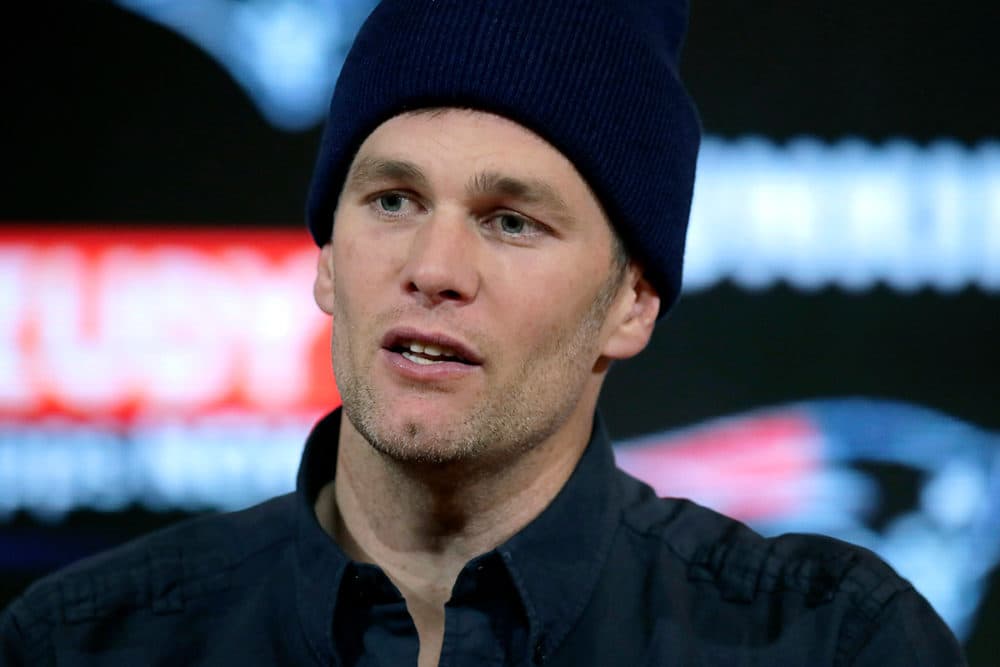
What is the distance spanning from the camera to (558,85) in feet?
4.83

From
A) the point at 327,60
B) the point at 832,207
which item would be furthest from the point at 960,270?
the point at 327,60

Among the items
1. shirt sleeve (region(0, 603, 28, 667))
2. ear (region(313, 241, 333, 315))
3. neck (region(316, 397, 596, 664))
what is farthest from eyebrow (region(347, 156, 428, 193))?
shirt sleeve (region(0, 603, 28, 667))

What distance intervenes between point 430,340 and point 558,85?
1.05 feet

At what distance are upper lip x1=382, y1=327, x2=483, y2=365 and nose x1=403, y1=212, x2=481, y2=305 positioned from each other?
0.03 metres

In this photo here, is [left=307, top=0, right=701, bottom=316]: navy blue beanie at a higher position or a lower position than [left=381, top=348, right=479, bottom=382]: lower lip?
higher

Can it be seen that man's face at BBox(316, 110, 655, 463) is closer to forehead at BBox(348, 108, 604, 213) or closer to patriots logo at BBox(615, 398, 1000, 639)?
forehead at BBox(348, 108, 604, 213)

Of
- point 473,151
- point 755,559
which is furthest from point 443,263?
point 755,559

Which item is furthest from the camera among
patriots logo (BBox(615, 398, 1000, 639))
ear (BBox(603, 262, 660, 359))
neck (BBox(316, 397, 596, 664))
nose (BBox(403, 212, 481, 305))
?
patriots logo (BBox(615, 398, 1000, 639))

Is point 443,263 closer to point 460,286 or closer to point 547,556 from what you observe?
point 460,286

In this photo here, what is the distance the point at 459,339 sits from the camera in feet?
4.51

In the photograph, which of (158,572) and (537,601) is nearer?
(537,601)

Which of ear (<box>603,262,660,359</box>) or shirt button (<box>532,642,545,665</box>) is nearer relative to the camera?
shirt button (<box>532,642,545,665</box>)

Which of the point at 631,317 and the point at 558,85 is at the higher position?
the point at 558,85

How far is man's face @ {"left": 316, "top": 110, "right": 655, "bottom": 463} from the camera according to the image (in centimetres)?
138
